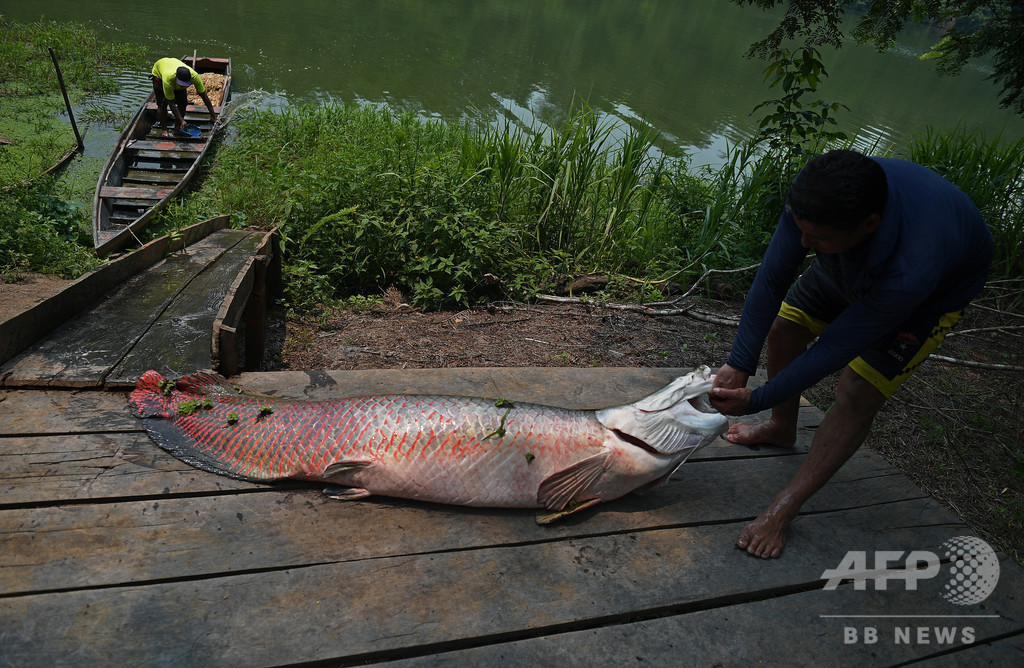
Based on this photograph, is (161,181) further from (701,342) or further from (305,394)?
(701,342)

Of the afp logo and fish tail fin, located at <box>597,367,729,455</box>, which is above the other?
fish tail fin, located at <box>597,367,729,455</box>

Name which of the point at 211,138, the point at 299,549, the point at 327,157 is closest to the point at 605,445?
the point at 299,549

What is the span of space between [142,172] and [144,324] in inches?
247

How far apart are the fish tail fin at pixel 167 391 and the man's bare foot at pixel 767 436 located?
2.42 m

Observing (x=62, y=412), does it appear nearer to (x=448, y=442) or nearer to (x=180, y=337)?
(x=180, y=337)

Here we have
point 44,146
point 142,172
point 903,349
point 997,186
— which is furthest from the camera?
point 44,146

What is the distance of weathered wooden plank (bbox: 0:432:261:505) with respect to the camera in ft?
6.66

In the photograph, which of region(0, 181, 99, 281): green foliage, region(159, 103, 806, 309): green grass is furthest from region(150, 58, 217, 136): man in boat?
region(0, 181, 99, 281): green foliage

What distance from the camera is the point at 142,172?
807 cm

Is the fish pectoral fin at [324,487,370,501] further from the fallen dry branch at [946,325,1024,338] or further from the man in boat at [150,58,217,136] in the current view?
the man in boat at [150,58,217,136]

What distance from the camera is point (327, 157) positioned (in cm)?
768

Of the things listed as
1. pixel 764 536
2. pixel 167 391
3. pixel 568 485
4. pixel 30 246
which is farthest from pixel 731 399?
pixel 30 246

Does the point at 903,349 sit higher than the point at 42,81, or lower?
higher

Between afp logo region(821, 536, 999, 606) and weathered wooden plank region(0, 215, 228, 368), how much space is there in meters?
3.47
